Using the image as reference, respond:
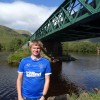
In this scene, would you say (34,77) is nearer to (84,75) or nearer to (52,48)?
(84,75)

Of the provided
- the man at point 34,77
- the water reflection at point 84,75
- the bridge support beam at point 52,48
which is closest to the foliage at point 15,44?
the bridge support beam at point 52,48

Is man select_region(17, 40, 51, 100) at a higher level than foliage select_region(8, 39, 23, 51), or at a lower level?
higher

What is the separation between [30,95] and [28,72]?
2.14 ft

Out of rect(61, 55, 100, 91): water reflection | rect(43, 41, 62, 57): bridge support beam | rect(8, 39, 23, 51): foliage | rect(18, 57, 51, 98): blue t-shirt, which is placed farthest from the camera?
rect(8, 39, 23, 51): foliage

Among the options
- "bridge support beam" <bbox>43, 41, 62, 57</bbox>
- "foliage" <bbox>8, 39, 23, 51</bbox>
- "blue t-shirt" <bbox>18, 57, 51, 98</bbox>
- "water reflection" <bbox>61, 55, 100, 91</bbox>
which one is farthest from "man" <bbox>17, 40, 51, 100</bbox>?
"foliage" <bbox>8, 39, 23, 51</bbox>

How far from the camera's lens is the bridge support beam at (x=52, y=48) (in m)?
77.0

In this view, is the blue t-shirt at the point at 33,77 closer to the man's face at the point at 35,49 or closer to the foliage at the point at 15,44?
the man's face at the point at 35,49

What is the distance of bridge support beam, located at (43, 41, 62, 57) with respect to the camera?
77.0 m

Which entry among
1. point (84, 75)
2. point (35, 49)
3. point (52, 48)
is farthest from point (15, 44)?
point (35, 49)

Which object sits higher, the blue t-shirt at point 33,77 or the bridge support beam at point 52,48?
the blue t-shirt at point 33,77

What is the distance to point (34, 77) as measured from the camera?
748 centimetres

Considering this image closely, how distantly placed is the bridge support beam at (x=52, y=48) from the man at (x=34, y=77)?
6876cm

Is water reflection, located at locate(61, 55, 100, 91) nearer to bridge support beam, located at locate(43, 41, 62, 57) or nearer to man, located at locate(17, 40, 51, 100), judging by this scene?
bridge support beam, located at locate(43, 41, 62, 57)

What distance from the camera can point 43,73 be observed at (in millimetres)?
7613
